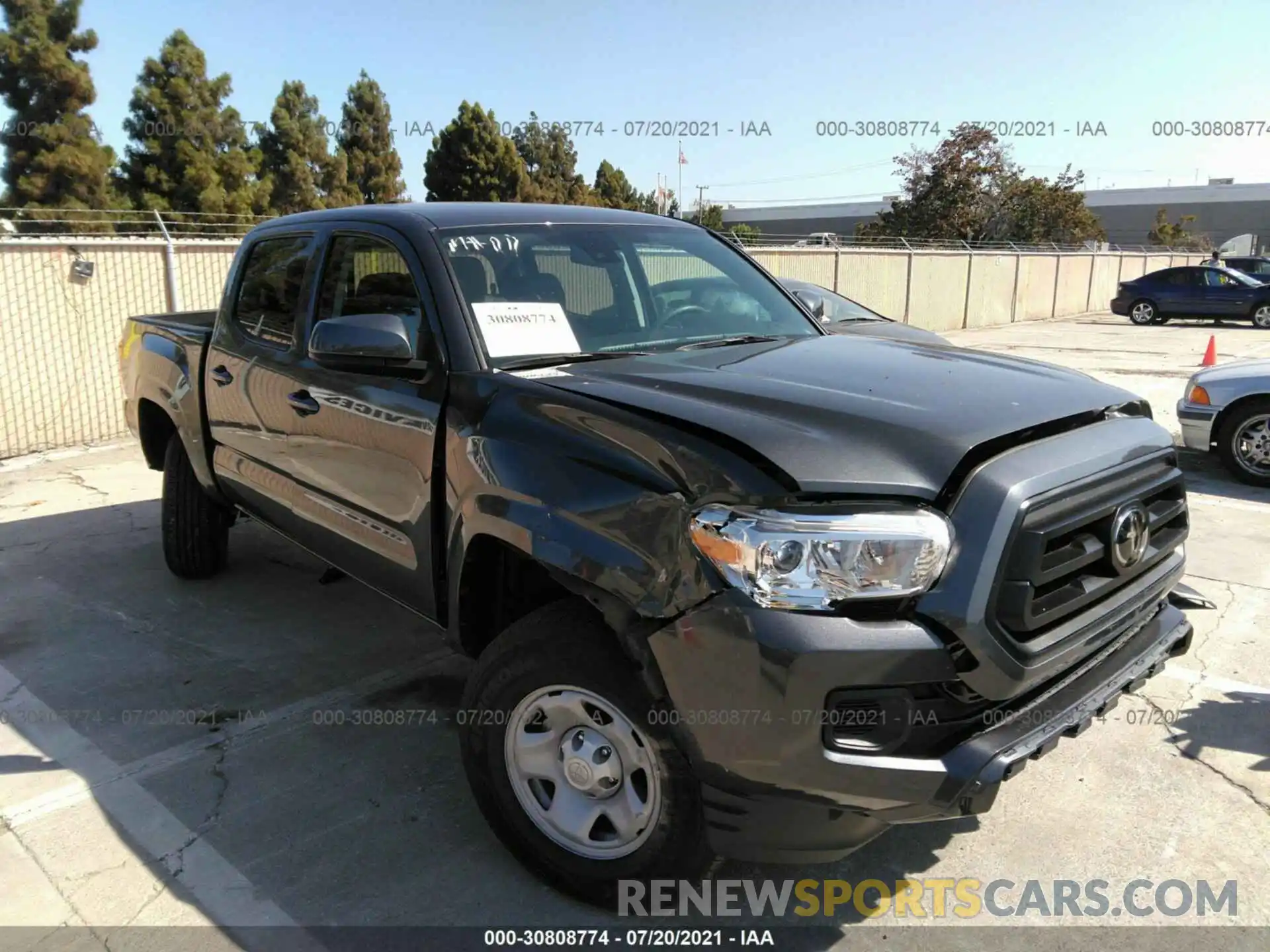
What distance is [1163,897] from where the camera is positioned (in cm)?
271

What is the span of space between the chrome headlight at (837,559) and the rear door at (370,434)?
4.40 feet

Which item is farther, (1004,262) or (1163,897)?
(1004,262)

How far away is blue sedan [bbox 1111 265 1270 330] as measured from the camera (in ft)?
76.0

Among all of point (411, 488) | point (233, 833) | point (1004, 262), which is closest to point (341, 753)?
point (233, 833)

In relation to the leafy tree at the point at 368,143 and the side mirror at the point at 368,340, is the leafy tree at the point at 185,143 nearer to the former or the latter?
the leafy tree at the point at 368,143

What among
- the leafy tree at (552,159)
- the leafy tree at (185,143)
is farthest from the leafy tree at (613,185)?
the leafy tree at (185,143)

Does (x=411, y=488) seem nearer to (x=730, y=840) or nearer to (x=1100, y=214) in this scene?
(x=730, y=840)

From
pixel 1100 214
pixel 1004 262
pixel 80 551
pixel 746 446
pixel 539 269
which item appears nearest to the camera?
pixel 746 446

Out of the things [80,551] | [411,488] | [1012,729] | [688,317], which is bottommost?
[80,551]

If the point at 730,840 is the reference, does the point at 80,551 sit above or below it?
below

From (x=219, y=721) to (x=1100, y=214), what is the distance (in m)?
78.4

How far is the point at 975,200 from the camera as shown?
128 feet

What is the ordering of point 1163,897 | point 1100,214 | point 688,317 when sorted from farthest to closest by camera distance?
Answer: 1. point 1100,214
2. point 688,317
3. point 1163,897

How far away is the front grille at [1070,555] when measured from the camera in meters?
2.21
